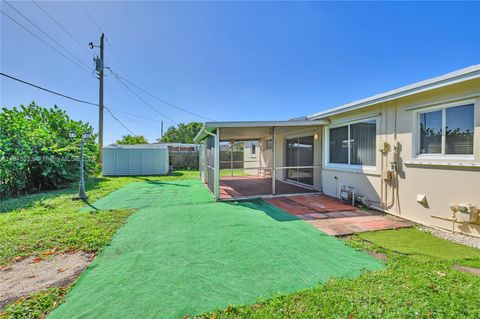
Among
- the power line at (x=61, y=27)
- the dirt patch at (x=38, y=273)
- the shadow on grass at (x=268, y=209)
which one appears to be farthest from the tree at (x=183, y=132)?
the dirt patch at (x=38, y=273)

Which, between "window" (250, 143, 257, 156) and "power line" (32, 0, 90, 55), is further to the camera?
"window" (250, 143, 257, 156)

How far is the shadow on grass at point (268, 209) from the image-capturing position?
5.30 metres

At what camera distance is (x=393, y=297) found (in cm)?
229

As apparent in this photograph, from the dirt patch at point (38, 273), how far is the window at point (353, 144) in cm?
687

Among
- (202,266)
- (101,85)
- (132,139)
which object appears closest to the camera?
(202,266)

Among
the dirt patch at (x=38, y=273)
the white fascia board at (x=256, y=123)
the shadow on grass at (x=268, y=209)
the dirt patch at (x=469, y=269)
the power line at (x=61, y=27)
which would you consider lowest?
the dirt patch at (x=38, y=273)

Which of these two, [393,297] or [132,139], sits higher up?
[132,139]

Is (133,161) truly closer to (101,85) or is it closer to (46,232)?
(101,85)

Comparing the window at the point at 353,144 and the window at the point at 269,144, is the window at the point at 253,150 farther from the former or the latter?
the window at the point at 353,144

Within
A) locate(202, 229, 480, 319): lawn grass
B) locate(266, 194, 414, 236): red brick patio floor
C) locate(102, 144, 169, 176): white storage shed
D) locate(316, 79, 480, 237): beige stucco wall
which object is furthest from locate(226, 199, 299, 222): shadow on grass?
locate(102, 144, 169, 176): white storage shed

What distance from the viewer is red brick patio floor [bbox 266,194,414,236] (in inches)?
182

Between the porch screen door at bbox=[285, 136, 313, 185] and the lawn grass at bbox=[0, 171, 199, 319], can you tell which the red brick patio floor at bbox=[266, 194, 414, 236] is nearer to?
the porch screen door at bbox=[285, 136, 313, 185]

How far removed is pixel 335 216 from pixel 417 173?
201 cm

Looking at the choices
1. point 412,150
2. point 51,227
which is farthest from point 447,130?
point 51,227
